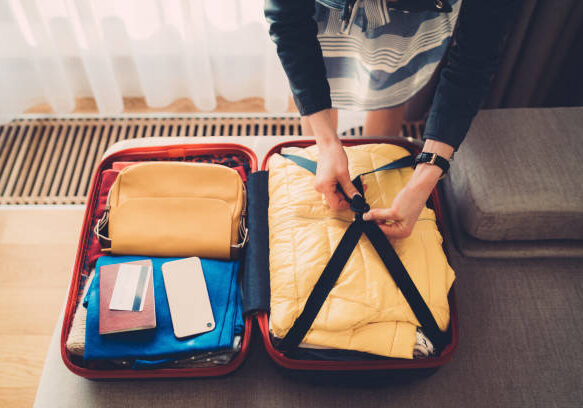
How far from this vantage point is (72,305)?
0.77 meters

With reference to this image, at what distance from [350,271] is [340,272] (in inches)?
0.7

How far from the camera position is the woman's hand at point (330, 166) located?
Answer: 2.55 feet

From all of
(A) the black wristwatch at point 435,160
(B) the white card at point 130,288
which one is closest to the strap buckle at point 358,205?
(A) the black wristwatch at point 435,160

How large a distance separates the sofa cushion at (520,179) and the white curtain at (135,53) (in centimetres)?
75

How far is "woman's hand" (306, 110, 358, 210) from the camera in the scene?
2.55ft

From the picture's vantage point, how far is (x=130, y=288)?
725mm

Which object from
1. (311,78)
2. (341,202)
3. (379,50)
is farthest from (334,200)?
(379,50)

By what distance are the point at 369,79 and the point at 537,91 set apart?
0.89m

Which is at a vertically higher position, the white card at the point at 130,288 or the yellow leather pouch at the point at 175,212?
the yellow leather pouch at the point at 175,212

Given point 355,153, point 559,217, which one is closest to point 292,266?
point 355,153

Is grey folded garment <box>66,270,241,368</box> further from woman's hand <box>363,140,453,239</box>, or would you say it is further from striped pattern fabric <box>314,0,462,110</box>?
striped pattern fabric <box>314,0,462,110</box>

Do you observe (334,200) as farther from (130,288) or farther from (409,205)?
(130,288)

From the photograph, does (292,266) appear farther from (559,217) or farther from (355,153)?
(559,217)

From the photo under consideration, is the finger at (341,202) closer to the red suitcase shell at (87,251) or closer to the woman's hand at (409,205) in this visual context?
the woman's hand at (409,205)
